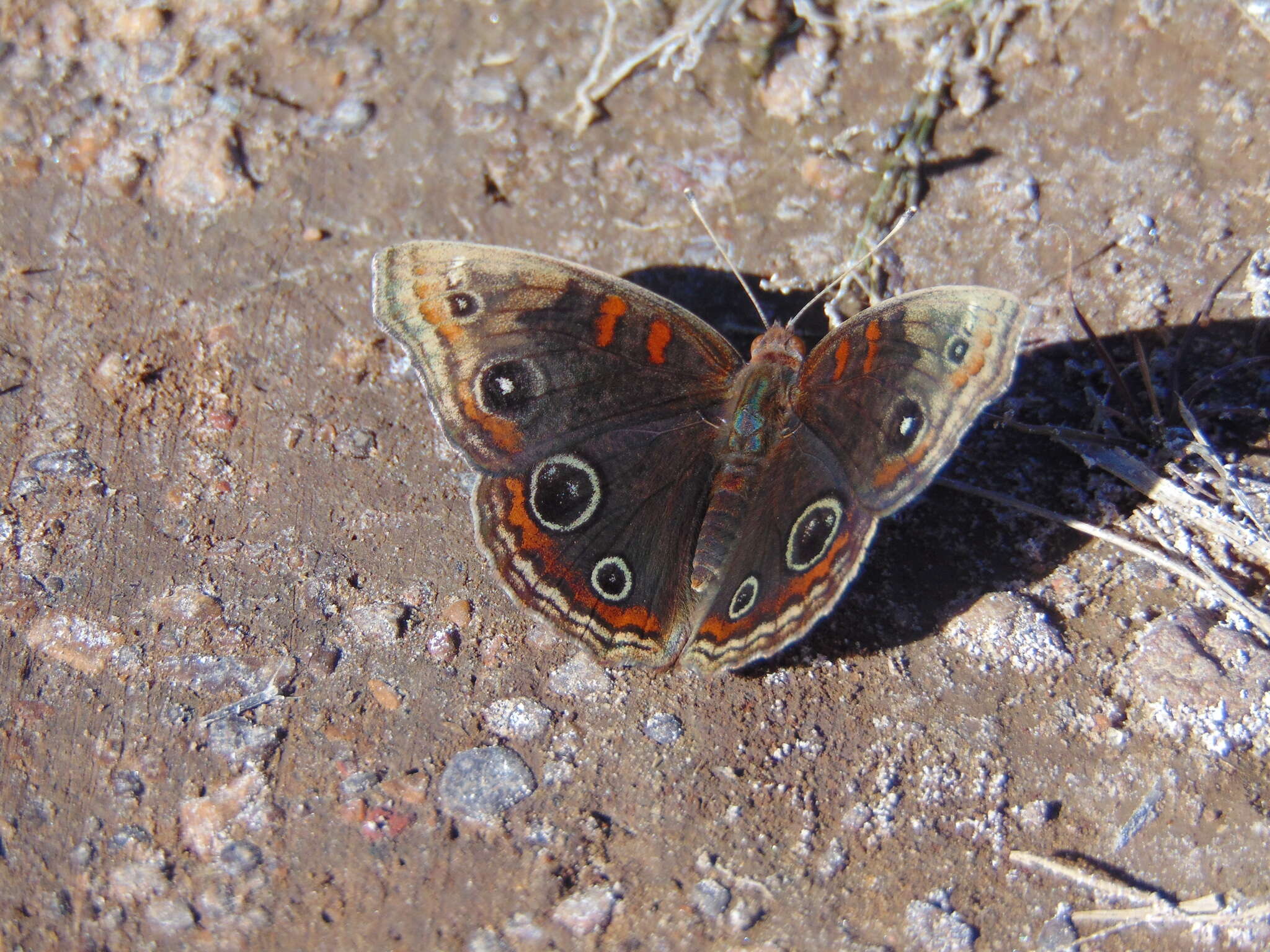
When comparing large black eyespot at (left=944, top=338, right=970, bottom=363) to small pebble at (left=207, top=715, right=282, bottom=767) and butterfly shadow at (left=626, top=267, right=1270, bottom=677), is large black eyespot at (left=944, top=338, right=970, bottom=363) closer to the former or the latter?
butterfly shadow at (left=626, top=267, right=1270, bottom=677)

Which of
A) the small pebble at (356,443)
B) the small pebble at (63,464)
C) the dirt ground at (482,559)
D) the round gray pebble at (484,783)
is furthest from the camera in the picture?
the small pebble at (356,443)

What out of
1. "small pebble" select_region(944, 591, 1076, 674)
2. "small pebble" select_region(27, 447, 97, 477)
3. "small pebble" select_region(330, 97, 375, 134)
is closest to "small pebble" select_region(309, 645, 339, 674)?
"small pebble" select_region(27, 447, 97, 477)

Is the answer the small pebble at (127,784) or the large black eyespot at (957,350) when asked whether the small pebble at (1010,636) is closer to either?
the large black eyespot at (957,350)

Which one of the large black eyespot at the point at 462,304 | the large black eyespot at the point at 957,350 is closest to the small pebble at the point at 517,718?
the large black eyespot at the point at 462,304

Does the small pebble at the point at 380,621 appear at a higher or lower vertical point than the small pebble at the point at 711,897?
higher

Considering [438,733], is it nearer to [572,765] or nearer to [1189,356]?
[572,765]

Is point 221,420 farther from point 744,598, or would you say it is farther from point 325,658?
point 744,598

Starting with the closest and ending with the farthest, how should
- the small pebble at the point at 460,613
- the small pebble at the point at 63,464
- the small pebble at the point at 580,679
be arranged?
1. the small pebble at the point at 580,679
2. the small pebble at the point at 460,613
3. the small pebble at the point at 63,464
